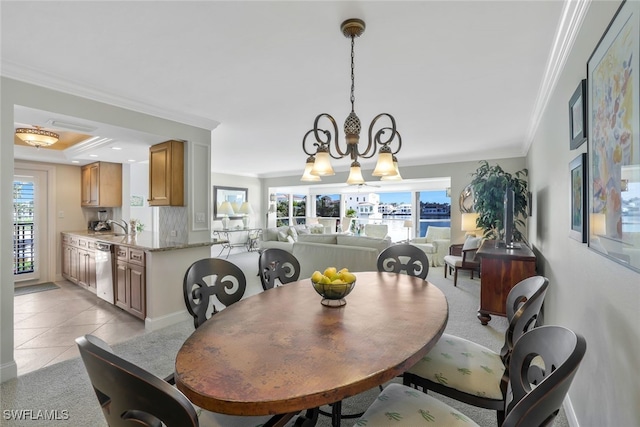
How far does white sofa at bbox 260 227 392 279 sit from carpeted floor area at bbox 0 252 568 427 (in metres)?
1.34

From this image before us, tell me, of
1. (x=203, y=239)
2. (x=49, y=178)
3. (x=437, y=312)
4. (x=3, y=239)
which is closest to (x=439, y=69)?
(x=437, y=312)

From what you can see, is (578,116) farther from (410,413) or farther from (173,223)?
(173,223)

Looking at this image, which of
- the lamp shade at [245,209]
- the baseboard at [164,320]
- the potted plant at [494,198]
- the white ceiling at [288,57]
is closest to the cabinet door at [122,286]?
the baseboard at [164,320]

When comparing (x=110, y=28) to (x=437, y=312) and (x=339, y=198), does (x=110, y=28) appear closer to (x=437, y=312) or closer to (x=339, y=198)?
(x=437, y=312)

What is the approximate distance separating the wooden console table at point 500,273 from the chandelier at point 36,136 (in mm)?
5506

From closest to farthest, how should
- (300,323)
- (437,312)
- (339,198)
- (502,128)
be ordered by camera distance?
(300,323) → (437,312) → (502,128) → (339,198)

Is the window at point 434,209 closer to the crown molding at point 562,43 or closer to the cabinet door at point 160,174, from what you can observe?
the crown molding at point 562,43

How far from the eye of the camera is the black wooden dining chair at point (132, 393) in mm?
708

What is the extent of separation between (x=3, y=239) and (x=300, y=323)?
253cm

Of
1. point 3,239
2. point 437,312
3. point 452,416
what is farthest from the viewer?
point 3,239

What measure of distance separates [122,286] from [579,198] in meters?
4.46

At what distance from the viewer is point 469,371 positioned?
1465 millimetres

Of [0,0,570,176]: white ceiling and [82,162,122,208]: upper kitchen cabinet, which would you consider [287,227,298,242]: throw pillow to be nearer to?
[82,162,122,208]: upper kitchen cabinet

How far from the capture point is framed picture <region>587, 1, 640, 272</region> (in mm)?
951
